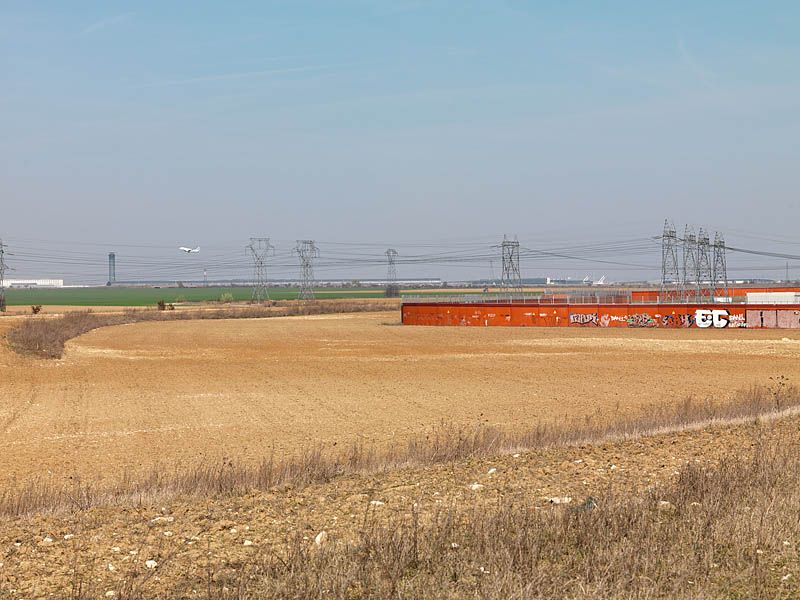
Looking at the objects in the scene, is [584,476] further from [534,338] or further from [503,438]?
[534,338]

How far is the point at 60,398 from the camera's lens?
31516 mm

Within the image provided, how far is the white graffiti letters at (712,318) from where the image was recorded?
68938mm

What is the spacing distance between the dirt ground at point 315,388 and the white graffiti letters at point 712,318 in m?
5.87

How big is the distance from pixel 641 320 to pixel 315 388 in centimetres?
4590

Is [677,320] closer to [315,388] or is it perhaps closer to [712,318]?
[712,318]

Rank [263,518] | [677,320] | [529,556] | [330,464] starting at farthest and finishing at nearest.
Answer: [677,320]
[330,464]
[263,518]
[529,556]

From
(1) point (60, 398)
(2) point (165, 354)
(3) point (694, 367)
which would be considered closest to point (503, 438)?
(1) point (60, 398)

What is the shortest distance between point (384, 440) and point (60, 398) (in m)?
15.6

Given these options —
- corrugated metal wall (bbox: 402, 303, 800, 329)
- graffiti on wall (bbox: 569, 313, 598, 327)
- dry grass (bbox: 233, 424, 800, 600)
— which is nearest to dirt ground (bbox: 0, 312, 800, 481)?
corrugated metal wall (bbox: 402, 303, 800, 329)

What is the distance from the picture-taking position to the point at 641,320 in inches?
2884

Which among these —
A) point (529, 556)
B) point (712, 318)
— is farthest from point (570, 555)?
point (712, 318)

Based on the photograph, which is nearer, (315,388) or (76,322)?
(315,388)

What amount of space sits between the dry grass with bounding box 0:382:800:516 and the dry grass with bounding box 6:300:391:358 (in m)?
34.1

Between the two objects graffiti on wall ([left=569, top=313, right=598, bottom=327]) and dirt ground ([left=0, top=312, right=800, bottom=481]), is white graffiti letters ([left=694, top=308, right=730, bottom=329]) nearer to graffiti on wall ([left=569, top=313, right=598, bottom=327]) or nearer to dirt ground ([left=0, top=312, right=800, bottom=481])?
dirt ground ([left=0, top=312, right=800, bottom=481])
